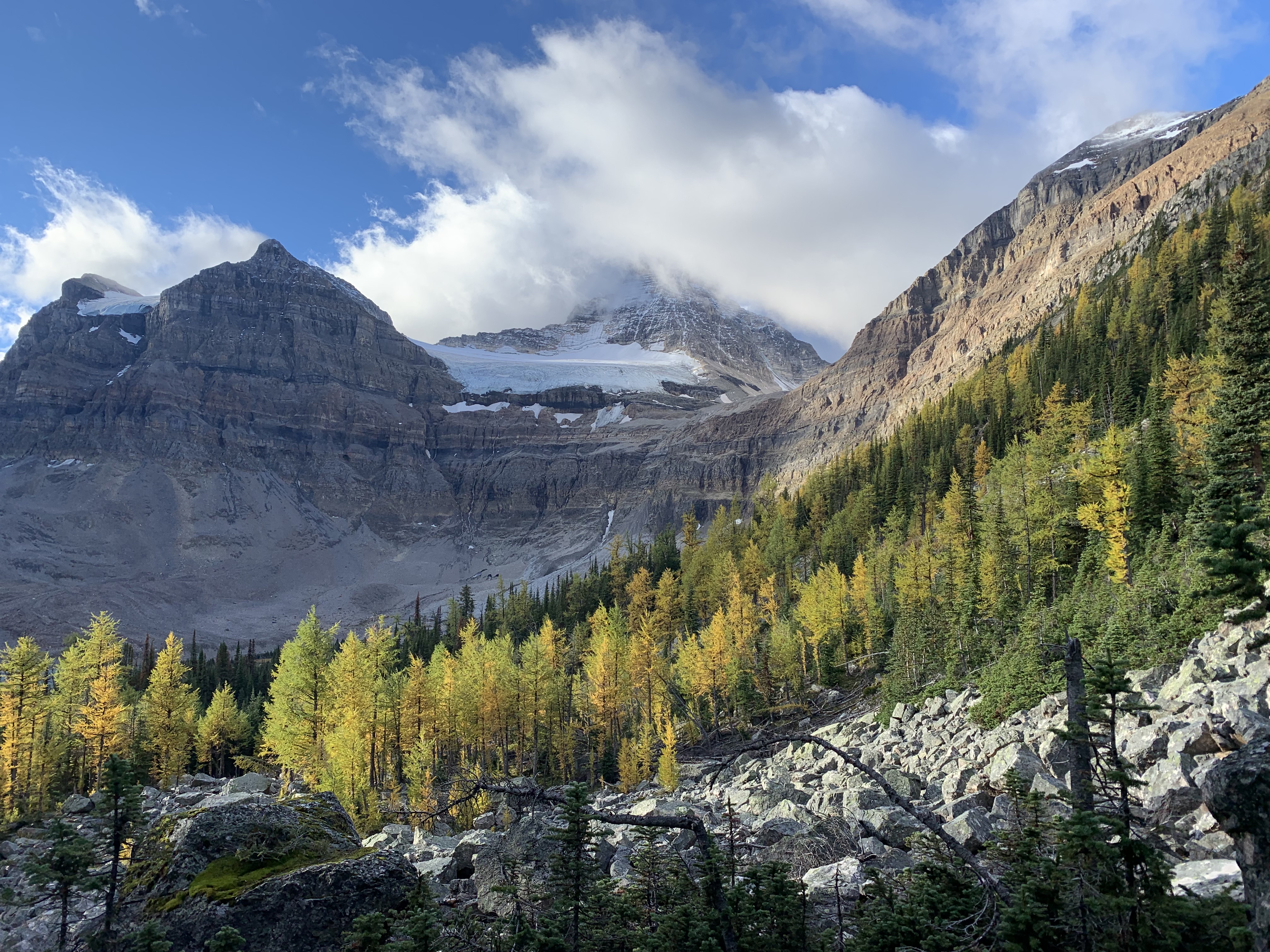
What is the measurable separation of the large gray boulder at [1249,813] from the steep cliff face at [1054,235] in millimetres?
139451

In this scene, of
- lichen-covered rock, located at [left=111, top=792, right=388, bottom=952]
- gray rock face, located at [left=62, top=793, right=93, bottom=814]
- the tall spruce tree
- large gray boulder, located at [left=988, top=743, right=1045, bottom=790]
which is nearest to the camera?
lichen-covered rock, located at [left=111, top=792, right=388, bottom=952]

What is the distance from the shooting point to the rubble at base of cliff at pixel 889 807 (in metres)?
10.9

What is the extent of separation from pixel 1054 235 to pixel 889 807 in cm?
18972

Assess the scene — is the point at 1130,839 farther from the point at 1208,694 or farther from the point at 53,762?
the point at 53,762

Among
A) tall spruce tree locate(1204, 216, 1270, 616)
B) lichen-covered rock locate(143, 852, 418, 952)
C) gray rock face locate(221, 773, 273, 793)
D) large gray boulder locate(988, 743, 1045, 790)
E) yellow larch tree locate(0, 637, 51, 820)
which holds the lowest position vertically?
gray rock face locate(221, 773, 273, 793)

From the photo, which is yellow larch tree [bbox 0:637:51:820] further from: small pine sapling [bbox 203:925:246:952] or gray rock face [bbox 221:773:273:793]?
small pine sapling [bbox 203:925:246:952]

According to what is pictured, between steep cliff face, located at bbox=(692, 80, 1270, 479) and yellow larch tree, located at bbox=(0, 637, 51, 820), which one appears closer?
yellow larch tree, located at bbox=(0, 637, 51, 820)

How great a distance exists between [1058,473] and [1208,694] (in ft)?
139

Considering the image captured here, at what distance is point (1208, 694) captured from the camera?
16.1 meters

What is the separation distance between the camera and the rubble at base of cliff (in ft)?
35.6

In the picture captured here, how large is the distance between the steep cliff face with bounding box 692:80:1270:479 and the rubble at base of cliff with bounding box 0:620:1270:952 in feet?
409

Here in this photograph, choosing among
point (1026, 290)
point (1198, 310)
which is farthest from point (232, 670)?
point (1026, 290)

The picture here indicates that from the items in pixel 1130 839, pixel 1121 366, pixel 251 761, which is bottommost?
pixel 251 761

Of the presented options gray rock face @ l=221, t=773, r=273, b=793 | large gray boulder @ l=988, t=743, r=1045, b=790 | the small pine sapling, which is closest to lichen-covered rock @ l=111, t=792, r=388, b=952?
the small pine sapling
